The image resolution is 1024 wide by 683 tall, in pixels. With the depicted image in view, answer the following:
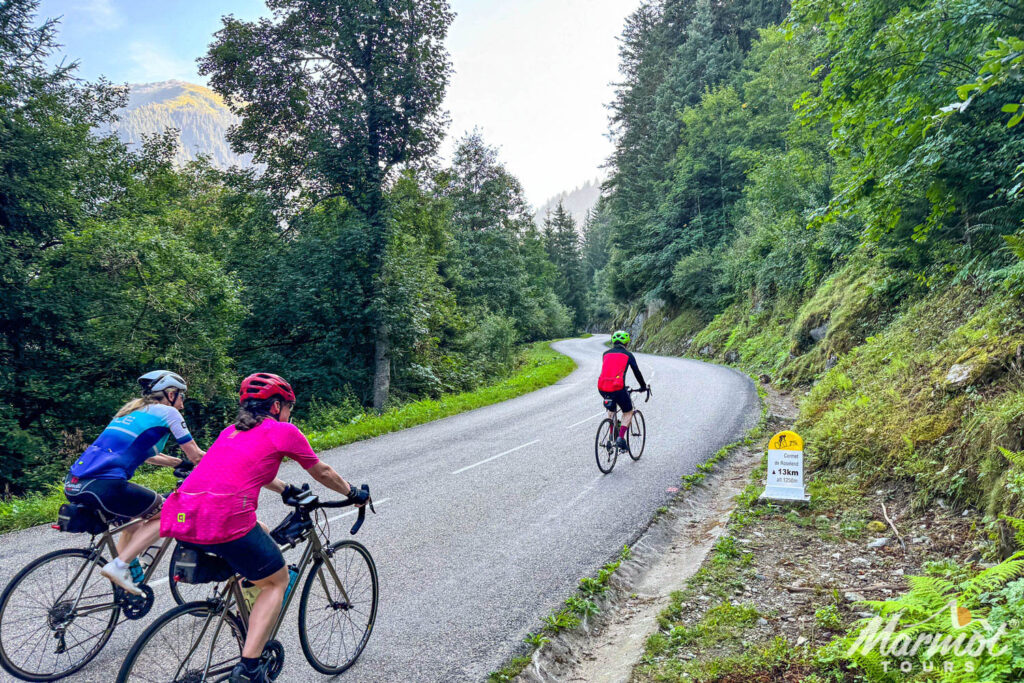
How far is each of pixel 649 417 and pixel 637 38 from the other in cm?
5021

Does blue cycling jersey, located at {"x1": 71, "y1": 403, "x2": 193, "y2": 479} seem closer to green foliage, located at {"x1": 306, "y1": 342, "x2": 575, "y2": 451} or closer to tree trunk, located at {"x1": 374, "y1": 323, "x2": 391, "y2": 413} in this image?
green foliage, located at {"x1": 306, "y1": 342, "x2": 575, "y2": 451}

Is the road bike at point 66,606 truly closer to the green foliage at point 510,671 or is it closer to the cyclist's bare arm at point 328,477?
the cyclist's bare arm at point 328,477

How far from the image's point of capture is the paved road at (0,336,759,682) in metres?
4.25

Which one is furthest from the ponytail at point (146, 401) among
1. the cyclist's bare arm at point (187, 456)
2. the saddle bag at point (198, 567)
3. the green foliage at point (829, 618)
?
the green foliage at point (829, 618)

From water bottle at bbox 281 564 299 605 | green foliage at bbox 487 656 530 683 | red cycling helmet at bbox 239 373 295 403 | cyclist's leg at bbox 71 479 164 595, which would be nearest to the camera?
red cycling helmet at bbox 239 373 295 403

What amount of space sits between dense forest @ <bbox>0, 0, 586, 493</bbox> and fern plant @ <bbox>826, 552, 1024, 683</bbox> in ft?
51.0

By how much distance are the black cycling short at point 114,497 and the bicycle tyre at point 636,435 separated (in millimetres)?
7455

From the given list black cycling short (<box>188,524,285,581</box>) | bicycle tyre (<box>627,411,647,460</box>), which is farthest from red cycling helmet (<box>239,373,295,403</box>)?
bicycle tyre (<box>627,411,647,460</box>)

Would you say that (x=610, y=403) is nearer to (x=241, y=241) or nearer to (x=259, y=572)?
(x=259, y=572)

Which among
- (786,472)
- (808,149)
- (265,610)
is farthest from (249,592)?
(808,149)

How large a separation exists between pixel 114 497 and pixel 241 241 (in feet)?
55.1

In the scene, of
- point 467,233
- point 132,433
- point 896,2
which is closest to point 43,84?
point 132,433

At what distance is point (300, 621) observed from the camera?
3.74 m

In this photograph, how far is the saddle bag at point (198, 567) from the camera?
3.07 metres
